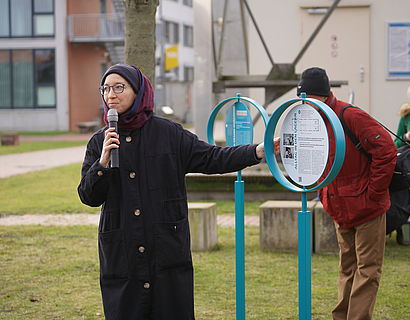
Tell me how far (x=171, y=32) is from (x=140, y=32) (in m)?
52.5

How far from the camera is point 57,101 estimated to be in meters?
41.7

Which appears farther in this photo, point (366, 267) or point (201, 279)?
point (201, 279)

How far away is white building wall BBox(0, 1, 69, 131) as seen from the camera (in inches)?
1629

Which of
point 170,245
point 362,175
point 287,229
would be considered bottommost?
point 287,229

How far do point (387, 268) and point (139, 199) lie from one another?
4436mm

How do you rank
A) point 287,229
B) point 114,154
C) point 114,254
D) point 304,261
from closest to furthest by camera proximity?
point 114,154, point 114,254, point 304,261, point 287,229

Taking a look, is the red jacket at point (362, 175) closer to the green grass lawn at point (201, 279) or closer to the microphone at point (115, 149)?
the green grass lawn at point (201, 279)

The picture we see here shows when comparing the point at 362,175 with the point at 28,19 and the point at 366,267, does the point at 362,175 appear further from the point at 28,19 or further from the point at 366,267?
the point at 28,19

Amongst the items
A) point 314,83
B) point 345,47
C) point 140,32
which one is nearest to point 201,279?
point 140,32

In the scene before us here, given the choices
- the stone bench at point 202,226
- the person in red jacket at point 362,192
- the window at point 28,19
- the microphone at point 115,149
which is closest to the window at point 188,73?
the window at point 28,19

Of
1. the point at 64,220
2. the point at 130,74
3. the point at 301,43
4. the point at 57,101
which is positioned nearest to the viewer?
the point at 130,74

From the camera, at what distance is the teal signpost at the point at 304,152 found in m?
4.18

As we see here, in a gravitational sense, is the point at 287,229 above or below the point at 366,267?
below

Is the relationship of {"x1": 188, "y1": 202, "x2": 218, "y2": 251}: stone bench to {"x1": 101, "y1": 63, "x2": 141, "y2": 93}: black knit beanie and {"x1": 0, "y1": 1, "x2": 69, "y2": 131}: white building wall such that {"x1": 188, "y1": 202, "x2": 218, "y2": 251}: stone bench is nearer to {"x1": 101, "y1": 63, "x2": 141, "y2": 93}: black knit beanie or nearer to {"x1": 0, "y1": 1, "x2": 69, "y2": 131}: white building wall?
{"x1": 101, "y1": 63, "x2": 141, "y2": 93}: black knit beanie
